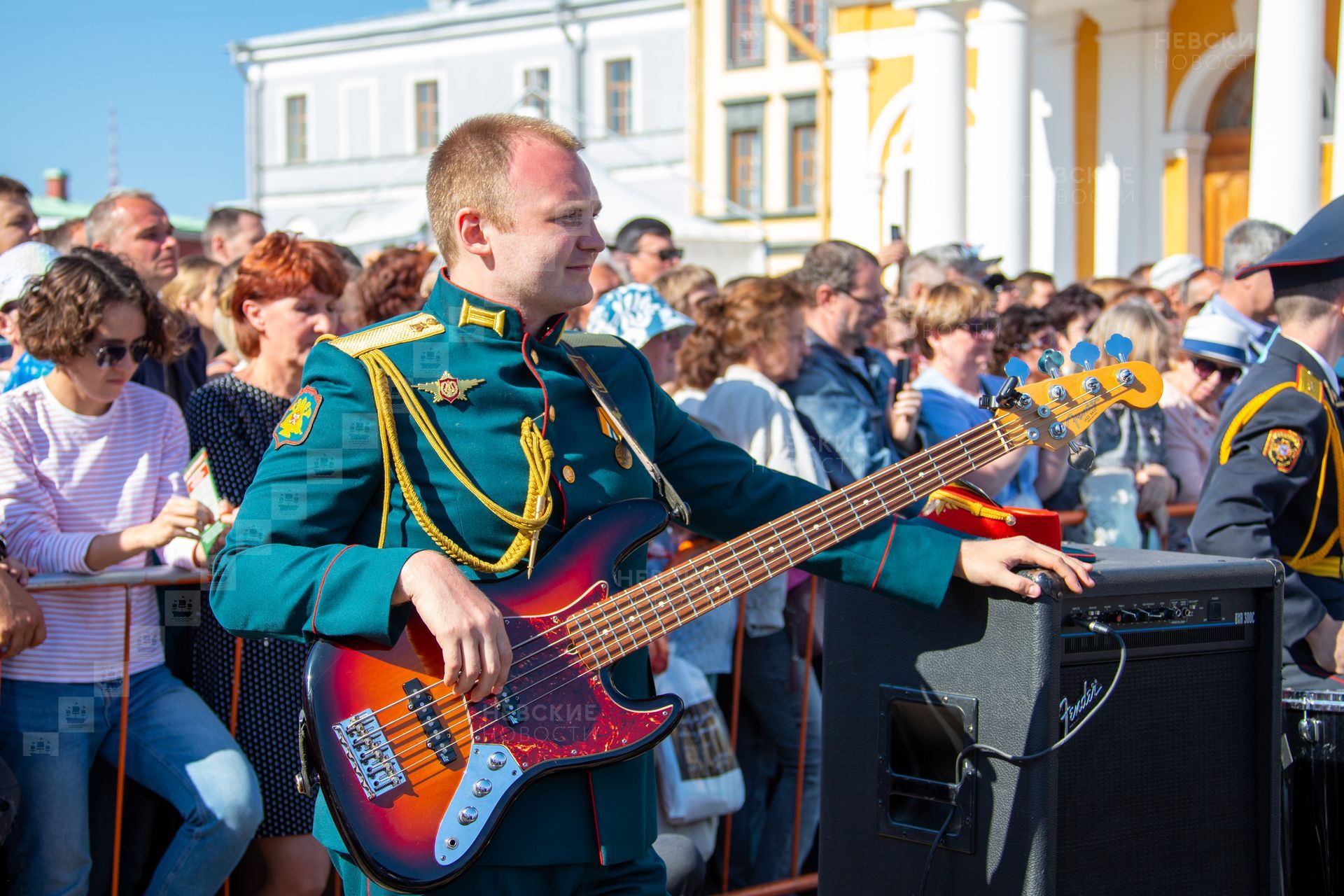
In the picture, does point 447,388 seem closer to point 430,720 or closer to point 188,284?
point 430,720

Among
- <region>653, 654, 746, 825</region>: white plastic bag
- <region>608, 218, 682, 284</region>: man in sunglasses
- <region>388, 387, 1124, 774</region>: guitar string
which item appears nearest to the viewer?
<region>388, 387, 1124, 774</region>: guitar string

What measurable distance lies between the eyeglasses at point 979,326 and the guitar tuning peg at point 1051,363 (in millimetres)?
2433

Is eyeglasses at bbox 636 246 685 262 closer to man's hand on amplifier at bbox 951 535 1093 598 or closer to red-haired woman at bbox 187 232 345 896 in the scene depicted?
red-haired woman at bbox 187 232 345 896

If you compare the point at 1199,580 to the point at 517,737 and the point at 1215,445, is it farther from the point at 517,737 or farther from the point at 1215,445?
the point at 517,737

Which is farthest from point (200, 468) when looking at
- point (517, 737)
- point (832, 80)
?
point (832, 80)

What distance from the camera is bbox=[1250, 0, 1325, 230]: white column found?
10.8 m

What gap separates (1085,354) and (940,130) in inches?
442

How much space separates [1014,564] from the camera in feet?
8.40

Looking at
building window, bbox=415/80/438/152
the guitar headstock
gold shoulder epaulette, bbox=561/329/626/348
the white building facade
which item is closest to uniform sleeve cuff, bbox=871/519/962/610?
the guitar headstock

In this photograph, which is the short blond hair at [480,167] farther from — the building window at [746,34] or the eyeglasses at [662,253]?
the building window at [746,34]

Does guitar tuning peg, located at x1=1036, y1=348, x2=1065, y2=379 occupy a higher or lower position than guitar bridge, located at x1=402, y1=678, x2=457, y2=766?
higher

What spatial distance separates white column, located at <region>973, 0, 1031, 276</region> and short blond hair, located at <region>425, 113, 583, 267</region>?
10.8m

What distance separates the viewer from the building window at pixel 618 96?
1394 inches

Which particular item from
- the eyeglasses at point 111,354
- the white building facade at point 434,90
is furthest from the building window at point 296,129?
the eyeglasses at point 111,354
